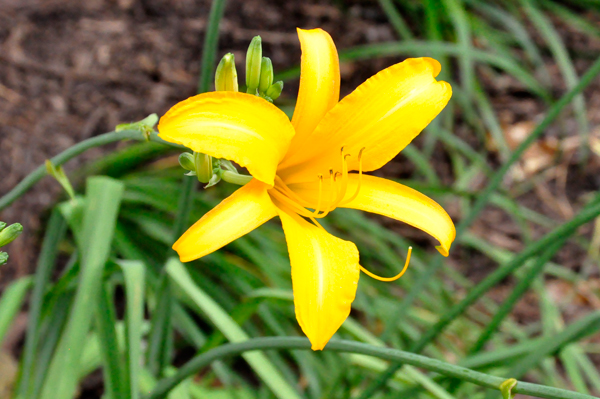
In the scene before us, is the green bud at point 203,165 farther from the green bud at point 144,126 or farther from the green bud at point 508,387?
the green bud at point 508,387

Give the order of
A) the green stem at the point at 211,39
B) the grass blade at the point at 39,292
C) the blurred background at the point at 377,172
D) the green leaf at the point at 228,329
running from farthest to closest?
the blurred background at the point at 377,172
the grass blade at the point at 39,292
the green leaf at the point at 228,329
the green stem at the point at 211,39

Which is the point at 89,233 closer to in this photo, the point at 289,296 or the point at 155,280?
the point at 289,296

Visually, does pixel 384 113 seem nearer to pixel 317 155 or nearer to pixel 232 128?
pixel 317 155

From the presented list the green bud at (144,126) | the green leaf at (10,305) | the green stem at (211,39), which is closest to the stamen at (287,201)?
the green bud at (144,126)

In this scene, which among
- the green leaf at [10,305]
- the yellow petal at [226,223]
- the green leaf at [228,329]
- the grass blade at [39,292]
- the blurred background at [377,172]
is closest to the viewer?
the yellow petal at [226,223]

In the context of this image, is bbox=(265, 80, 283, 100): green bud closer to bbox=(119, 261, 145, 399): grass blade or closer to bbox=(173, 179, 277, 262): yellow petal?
bbox=(173, 179, 277, 262): yellow petal

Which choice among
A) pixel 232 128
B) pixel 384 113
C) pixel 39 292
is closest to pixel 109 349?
pixel 39 292

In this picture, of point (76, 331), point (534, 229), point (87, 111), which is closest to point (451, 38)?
point (534, 229)
